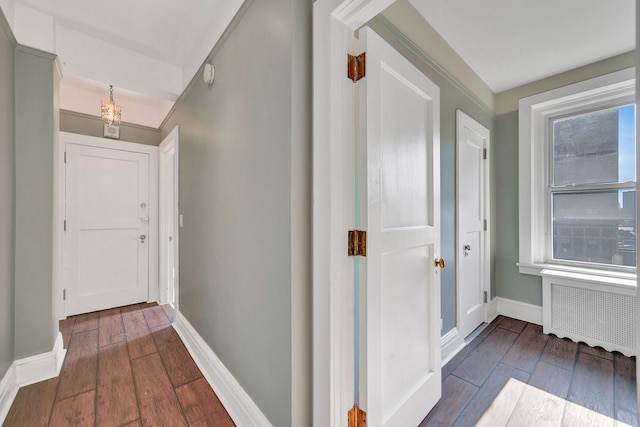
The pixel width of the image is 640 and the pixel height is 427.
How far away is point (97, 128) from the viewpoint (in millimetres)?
2982

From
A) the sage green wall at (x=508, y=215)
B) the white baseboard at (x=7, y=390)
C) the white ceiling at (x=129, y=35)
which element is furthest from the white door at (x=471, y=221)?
the white baseboard at (x=7, y=390)

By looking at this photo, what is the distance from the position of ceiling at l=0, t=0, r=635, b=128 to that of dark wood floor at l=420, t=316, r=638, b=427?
247cm

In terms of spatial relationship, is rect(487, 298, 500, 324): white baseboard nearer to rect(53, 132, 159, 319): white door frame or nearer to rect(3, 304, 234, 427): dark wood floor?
rect(3, 304, 234, 427): dark wood floor

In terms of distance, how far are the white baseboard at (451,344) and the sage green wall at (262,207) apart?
134 centimetres

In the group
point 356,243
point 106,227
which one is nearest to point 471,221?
point 356,243

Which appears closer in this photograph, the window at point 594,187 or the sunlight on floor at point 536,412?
the sunlight on floor at point 536,412

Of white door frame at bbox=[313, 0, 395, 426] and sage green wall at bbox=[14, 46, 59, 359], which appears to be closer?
white door frame at bbox=[313, 0, 395, 426]

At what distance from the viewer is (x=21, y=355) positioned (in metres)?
1.73

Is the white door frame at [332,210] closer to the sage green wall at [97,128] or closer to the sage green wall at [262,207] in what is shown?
the sage green wall at [262,207]

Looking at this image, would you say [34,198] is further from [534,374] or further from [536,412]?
[534,374]

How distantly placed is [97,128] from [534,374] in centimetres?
482

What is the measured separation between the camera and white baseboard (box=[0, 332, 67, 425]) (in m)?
1.54

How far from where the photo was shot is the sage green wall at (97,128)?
282 cm

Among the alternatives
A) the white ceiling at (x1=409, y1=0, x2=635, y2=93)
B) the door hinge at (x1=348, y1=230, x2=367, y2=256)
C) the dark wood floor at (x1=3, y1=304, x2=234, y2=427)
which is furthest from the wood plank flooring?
the white ceiling at (x1=409, y1=0, x2=635, y2=93)
